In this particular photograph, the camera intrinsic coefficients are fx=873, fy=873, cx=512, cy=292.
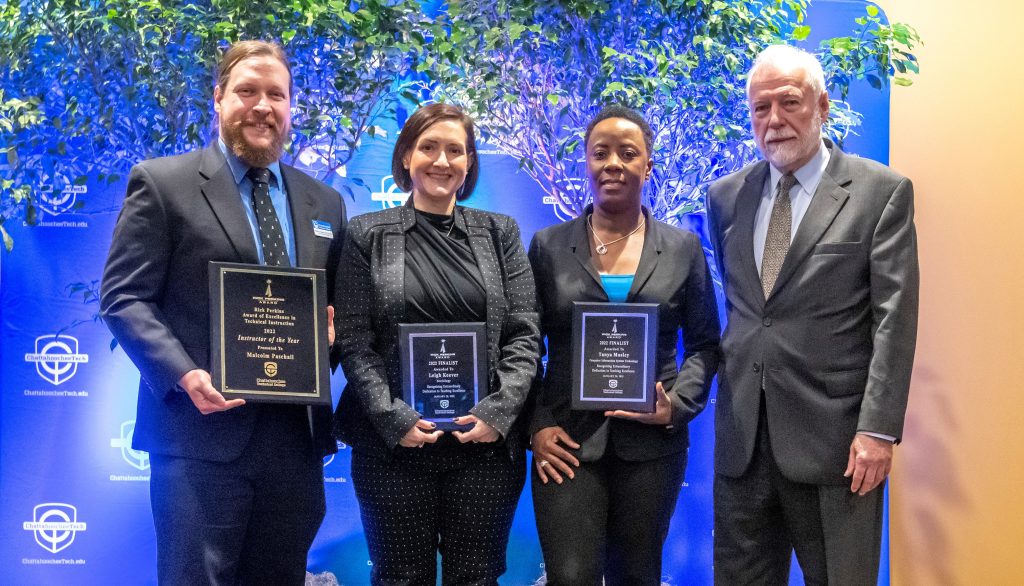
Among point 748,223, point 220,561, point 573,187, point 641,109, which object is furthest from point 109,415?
point 748,223

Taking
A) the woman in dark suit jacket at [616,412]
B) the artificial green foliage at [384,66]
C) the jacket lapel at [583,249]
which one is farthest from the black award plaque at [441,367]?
the artificial green foliage at [384,66]

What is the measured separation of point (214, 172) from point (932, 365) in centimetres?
344

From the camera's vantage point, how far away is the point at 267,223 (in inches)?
104

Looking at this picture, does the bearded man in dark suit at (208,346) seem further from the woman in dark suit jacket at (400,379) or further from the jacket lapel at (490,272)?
the jacket lapel at (490,272)

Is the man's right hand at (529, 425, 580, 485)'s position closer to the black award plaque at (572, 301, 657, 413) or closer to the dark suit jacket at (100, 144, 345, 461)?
the black award plaque at (572, 301, 657, 413)

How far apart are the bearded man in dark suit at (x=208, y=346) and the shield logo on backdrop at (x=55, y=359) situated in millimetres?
2222

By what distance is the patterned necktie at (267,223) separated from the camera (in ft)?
8.57

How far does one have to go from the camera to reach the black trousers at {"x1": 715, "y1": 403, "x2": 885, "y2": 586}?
2623 mm

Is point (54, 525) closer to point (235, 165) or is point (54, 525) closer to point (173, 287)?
point (173, 287)

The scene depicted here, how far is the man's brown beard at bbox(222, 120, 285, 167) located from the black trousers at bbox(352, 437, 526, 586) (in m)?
0.96

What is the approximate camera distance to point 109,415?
4477 mm

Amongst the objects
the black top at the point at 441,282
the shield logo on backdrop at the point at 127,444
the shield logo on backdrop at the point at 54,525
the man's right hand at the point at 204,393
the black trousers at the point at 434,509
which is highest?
the black top at the point at 441,282

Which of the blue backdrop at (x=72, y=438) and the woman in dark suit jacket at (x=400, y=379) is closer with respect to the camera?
the woman in dark suit jacket at (x=400, y=379)

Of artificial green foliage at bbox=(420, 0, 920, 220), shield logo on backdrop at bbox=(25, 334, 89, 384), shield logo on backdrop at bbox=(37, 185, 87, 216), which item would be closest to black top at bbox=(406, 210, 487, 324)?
artificial green foliage at bbox=(420, 0, 920, 220)
